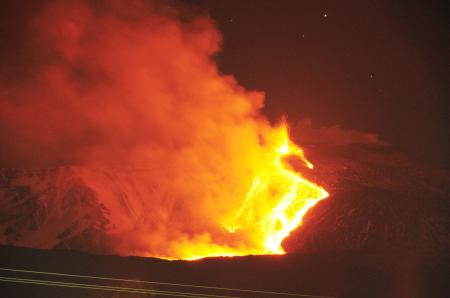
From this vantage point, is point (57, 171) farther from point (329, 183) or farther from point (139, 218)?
point (329, 183)

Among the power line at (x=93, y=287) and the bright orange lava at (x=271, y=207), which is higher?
the bright orange lava at (x=271, y=207)

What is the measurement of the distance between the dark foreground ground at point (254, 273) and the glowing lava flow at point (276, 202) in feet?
22.6

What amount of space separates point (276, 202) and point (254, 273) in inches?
595

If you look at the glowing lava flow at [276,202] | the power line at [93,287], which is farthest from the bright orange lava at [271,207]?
the power line at [93,287]

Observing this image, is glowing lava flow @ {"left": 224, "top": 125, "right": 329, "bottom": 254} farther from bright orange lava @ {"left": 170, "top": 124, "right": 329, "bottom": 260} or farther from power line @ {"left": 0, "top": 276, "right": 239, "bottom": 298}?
power line @ {"left": 0, "top": 276, "right": 239, "bottom": 298}

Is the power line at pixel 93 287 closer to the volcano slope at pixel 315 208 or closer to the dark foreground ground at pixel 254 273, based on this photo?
the dark foreground ground at pixel 254 273

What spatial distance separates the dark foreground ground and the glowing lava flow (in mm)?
6887

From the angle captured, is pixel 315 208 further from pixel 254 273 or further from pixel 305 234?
pixel 254 273

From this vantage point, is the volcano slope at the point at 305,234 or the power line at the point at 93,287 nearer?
the power line at the point at 93,287

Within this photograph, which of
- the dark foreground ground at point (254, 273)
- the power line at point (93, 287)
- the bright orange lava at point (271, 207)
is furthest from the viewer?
the bright orange lava at point (271, 207)

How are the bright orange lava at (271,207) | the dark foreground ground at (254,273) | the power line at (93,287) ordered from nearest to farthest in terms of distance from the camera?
the power line at (93,287), the dark foreground ground at (254,273), the bright orange lava at (271,207)

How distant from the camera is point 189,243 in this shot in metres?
31.3

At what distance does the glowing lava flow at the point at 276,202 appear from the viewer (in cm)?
3195

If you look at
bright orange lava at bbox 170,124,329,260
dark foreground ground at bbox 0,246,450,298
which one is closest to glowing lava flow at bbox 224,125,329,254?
bright orange lava at bbox 170,124,329,260
